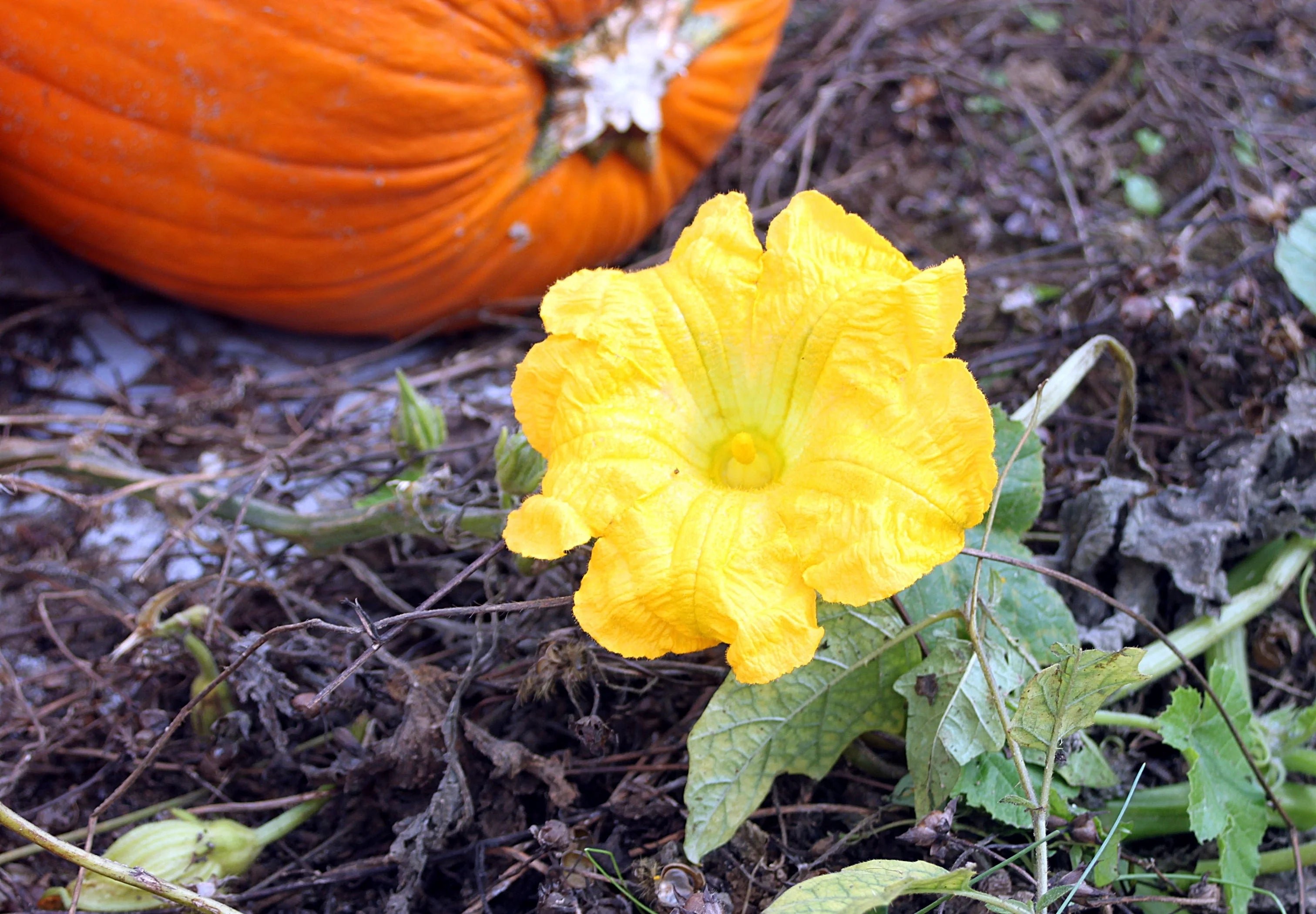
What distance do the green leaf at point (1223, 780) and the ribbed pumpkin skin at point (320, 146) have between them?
1.86m

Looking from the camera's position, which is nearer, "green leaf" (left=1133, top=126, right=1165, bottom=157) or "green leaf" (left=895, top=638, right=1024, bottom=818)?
"green leaf" (left=895, top=638, right=1024, bottom=818)

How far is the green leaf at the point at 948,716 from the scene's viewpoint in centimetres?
158

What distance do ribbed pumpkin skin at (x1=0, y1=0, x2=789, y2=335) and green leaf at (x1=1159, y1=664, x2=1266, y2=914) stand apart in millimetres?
1856

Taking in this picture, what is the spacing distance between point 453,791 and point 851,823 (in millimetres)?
673

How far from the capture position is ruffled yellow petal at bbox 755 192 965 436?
150 cm

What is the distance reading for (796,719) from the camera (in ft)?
5.41

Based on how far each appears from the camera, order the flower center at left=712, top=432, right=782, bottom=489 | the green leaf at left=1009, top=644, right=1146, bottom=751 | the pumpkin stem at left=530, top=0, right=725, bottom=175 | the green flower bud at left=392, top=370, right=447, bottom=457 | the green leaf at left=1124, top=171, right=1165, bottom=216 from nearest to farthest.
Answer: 1. the green leaf at left=1009, top=644, right=1146, bottom=751
2. the flower center at left=712, top=432, right=782, bottom=489
3. the green flower bud at left=392, top=370, right=447, bottom=457
4. the pumpkin stem at left=530, top=0, right=725, bottom=175
5. the green leaf at left=1124, top=171, right=1165, bottom=216

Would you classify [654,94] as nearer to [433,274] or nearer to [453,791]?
[433,274]

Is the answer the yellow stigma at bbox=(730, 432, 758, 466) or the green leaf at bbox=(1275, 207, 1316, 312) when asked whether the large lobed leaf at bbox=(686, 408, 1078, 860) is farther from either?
the green leaf at bbox=(1275, 207, 1316, 312)

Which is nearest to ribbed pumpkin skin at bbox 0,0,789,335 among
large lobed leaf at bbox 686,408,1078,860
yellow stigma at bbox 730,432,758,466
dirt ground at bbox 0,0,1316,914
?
dirt ground at bbox 0,0,1316,914

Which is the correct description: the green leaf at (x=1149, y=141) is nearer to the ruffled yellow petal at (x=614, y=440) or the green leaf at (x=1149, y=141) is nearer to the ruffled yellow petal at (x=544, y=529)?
the ruffled yellow petal at (x=614, y=440)

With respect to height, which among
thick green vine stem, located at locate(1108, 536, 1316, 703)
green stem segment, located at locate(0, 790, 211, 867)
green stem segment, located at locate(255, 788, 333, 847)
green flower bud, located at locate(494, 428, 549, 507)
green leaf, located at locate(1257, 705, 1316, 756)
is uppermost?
green flower bud, located at locate(494, 428, 549, 507)

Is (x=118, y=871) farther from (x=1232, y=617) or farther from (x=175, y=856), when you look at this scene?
(x=1232, y=617)

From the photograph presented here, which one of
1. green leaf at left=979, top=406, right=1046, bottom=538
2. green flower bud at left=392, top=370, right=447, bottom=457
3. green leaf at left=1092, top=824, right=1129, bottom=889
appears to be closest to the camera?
green leaf at left=1092, top=824, right=1129, bottom=889
